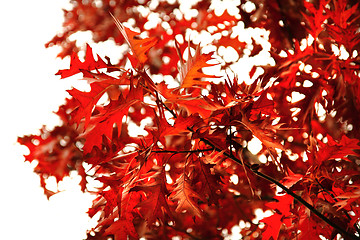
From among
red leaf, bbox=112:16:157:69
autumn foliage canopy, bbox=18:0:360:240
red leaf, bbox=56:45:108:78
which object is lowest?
autumn foliage canopy, bbox=18:0:360:240

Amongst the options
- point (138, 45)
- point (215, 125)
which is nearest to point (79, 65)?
point (138, 45)

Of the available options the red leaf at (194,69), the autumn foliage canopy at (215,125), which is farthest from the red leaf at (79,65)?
the red leaf at (194,69)

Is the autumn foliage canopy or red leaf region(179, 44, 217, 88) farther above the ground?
red leaf region(179, 44, 217, 88)

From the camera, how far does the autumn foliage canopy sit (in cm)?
55

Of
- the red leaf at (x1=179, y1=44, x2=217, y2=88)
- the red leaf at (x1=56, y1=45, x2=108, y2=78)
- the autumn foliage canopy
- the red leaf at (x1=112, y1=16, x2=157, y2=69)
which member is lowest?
the autumn foliage canopy

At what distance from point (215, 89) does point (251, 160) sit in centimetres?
57

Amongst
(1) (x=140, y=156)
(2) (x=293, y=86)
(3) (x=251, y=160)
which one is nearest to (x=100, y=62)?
(1) (x=140, y=156)

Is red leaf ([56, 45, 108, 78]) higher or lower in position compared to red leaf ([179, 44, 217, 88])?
higher

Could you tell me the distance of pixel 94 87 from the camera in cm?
56

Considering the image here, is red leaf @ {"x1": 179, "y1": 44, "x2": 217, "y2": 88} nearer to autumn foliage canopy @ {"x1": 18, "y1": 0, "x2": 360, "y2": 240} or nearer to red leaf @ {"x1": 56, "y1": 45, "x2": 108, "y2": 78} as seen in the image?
autumn foliage canopy @ {"x1": 18, "y1": 0, "x2": 360, "y2": 240}

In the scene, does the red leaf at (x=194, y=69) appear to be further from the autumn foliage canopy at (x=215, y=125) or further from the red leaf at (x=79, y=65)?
the red leaf at (x=79, y=65)

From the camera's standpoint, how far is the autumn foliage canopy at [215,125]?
0.55m

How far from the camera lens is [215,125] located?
53 cm

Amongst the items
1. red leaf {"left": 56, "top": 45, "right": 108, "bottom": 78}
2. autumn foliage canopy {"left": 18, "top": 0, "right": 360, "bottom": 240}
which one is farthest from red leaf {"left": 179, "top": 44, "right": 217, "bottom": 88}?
red leaf {"left": 56, "top": 45, "right": 108, "bottom": 78}
